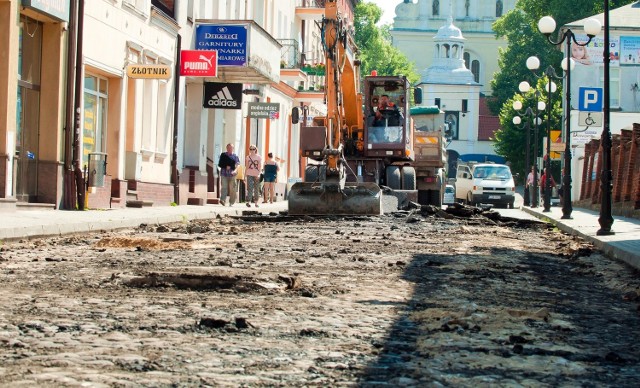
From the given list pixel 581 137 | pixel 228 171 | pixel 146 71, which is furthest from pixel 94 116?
pixel 581 137

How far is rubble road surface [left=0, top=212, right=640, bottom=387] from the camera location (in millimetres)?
5668

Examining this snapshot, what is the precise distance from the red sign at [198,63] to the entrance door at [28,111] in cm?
942

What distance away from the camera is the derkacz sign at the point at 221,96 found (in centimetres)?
3722

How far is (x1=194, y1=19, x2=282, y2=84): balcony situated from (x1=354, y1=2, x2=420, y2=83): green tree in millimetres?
53089

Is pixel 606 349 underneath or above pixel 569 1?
underneath

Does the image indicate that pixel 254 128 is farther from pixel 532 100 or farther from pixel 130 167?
pixel 532 100

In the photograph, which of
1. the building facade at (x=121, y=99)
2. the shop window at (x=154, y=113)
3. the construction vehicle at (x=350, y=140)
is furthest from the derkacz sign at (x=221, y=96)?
the construction vehicle at (x=350, y=140)

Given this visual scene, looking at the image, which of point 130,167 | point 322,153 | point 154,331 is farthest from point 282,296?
point 130,167

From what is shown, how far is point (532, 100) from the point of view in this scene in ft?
290

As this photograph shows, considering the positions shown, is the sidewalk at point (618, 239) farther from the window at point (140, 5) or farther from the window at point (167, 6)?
the window at point (167, 6)

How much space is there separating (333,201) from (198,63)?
9.76m

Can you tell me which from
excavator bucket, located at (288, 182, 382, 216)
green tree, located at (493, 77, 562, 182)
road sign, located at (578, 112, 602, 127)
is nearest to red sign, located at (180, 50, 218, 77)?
excavator bucket, located at (288, 182, 382, 216)

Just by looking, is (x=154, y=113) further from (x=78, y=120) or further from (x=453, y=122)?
(x=453, y=122)

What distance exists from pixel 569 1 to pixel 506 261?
68.5m
